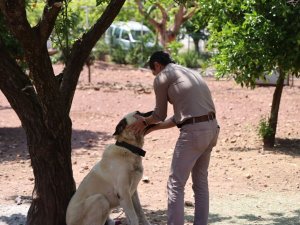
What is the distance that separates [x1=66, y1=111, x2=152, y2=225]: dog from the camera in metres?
5.59

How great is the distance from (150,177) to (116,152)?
3668 mm

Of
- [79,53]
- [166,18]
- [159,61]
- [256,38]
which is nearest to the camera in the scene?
[159,61]

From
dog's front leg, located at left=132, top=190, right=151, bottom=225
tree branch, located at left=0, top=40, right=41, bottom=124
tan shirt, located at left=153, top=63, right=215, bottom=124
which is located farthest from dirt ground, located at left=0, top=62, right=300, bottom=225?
tree branch, located at left=0, top=40, right=41, bottom=124

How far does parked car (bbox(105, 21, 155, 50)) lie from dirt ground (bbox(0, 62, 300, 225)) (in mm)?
9281

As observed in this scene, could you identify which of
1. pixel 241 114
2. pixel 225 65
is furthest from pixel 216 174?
pixel 241 114

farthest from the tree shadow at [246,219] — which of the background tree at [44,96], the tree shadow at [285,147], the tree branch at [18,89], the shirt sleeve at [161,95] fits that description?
the tree shadow at [285,147]

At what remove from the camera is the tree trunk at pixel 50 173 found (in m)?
5.79

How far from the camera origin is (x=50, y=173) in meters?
5.87

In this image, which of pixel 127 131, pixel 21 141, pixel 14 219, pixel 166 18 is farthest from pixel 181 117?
pixel 166 18

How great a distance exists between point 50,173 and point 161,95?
4.55 feet

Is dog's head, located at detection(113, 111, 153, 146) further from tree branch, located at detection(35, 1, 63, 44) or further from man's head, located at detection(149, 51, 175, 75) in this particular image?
tree branch, located at detection(35, 1, 63, 44)

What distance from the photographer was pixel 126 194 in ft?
18.2

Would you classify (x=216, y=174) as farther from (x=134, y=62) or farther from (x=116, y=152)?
(x=134, y=62)

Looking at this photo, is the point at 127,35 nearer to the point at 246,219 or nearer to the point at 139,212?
the point at 246,219
